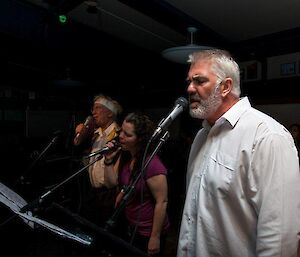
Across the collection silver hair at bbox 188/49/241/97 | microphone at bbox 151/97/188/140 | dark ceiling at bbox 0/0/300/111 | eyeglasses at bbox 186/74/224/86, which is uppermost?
dark ceiling at bbox 0/0/300/111

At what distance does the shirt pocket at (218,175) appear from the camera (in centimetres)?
113

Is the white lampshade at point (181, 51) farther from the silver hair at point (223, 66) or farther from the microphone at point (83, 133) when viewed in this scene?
the silver hair at point (223, 66)

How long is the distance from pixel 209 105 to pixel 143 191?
29.9 inches

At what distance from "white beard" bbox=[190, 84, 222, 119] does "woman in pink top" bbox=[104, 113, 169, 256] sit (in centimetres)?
51

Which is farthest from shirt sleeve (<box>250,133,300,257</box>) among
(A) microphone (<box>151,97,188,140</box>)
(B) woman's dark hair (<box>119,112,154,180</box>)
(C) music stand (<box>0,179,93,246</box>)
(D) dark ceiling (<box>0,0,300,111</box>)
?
(D) dark ceiling (<box>0,0,300,111</box>)

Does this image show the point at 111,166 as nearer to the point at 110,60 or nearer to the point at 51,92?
the point at 110,60

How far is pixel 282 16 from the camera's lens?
3701mm

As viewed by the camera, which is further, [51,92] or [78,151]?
[51,92]

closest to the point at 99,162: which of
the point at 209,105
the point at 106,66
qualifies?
the point at 209,105

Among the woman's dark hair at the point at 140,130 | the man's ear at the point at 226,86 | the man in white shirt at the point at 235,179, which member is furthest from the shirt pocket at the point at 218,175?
the woman's dark hair at the point at 140,130

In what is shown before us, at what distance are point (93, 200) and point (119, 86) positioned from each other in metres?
4.12

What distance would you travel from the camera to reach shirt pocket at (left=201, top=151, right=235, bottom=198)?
1.13 m

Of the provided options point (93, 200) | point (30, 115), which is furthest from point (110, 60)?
point (93, 200)

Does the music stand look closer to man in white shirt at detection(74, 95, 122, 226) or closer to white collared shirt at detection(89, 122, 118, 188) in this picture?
man in white shirt at detection(74, 95, 122, 226)
